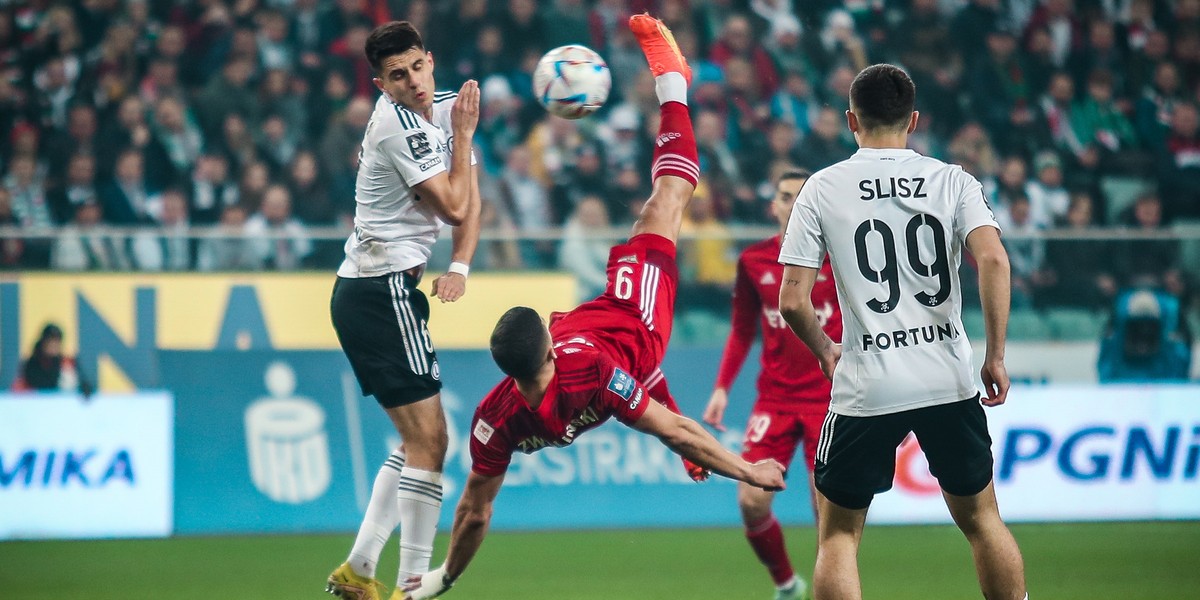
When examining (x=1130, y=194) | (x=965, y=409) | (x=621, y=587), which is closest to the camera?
(x=965, y=409)

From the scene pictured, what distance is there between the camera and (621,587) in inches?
291

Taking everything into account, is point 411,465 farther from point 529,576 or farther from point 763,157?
point 763,157

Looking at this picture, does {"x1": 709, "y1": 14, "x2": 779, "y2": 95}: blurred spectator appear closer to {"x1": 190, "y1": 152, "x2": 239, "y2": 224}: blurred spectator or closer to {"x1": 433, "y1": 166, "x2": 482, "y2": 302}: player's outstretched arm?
{"x1": 190, "y1": 152, "x2": 239, "y2": 224}: blurred spectator

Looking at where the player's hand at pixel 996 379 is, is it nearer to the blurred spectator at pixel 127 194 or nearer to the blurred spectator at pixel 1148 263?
the blurred spectator at pixel 1148 263

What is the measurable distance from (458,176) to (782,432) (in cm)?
226

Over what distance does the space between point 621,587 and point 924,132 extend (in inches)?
324

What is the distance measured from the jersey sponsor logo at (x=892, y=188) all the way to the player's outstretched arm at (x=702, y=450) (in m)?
1.15

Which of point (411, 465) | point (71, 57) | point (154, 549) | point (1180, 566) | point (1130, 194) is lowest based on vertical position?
point (154, 549)

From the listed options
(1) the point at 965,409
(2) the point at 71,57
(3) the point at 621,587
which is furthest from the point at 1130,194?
(2) the point at 71,57

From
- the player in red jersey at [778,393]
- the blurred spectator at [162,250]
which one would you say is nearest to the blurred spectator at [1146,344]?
the player in red jersey at [778,393]

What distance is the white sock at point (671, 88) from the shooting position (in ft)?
22.6

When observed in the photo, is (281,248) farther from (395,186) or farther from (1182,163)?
(1182,163)

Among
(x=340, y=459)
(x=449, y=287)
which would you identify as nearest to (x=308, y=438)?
(x=340, y=459)

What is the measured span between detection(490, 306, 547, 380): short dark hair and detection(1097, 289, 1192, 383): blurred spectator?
6614mm
